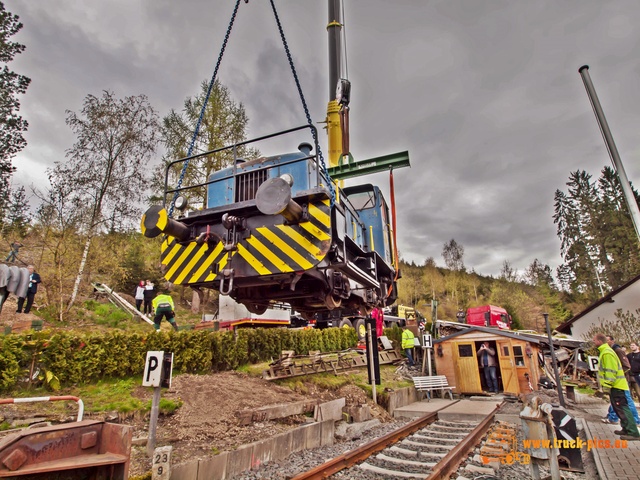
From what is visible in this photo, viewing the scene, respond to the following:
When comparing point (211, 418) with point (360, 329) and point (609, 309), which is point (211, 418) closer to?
point (360, 329)

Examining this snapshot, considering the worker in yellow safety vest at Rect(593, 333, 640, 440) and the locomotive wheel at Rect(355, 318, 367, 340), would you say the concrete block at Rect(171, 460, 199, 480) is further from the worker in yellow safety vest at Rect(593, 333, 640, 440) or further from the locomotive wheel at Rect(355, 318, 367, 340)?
the locomotive wheel at Rect(355, 318, 367, 340)

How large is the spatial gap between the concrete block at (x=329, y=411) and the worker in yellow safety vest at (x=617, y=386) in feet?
16.9

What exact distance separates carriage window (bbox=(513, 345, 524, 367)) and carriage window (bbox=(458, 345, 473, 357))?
154cm

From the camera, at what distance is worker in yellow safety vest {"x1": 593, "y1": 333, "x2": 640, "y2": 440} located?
649 cm

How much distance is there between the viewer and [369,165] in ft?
25.1

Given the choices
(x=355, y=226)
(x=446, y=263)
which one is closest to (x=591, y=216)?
(x=446, y=263)

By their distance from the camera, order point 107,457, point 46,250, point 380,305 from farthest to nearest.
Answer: point 46,250 → point 380,305 → point 107,457

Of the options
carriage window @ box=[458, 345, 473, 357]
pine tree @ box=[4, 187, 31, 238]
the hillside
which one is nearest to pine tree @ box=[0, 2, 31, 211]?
pine tree @ box=[4, 187, 31, 238]

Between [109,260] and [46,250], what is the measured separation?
2041mm

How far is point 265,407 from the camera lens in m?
6.92

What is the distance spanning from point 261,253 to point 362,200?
157 inches

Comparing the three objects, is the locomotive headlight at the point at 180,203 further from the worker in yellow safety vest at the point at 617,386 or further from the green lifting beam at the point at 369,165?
the worker in yellow safety vest at the point at 617,386

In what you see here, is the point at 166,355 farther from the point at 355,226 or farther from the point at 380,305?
the point at 380,305

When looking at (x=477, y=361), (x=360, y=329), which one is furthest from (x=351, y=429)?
(x=360, y=329)
